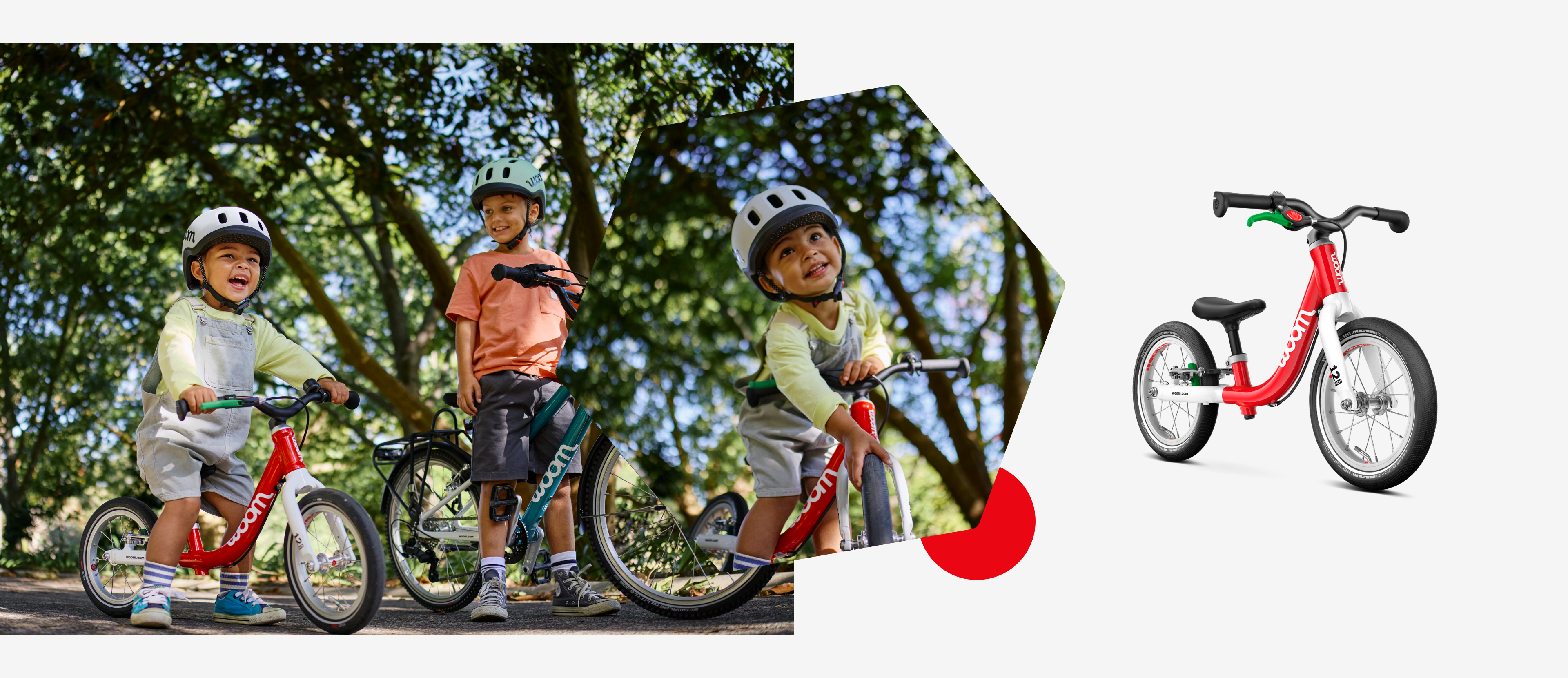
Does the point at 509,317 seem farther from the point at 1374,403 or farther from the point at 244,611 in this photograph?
the point at 1374,403

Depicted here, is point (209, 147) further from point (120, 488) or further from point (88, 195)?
point (120, 488)

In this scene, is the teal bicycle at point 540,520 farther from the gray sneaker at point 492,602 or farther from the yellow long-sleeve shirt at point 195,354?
the yellow long-sleeve shirt at point 195,354

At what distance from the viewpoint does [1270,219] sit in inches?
197

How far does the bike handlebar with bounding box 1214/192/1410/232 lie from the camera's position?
4836 millimetres

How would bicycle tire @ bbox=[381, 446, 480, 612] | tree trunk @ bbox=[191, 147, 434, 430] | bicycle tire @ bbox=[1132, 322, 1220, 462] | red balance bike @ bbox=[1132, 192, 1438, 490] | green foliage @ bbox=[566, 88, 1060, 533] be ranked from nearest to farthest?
green foliage @ bbox=[566, 88, 1060, 533] < red balance bike @ bbox=[1132, 192, 1438, 490] < bicycle tire @ bbox=[381, 446, 480, 612] < bicycle tire @ bbox=[1132, 322, 1220, 462] < tree trunk @ bbox=[191, 147, 434, 430]

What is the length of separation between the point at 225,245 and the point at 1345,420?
450cm

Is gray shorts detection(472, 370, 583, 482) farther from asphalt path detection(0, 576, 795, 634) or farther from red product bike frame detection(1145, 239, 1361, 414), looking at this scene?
red product bike frame detection(1145, 239, 1361, 414)

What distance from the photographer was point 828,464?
355cm

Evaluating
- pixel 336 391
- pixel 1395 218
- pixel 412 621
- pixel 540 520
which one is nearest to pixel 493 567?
pixel 540 520

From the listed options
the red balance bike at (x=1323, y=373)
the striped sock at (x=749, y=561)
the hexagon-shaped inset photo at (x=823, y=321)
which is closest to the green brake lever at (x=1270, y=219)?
the red balance bike at (x=1323, y=373)

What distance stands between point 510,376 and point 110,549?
6.91 ft

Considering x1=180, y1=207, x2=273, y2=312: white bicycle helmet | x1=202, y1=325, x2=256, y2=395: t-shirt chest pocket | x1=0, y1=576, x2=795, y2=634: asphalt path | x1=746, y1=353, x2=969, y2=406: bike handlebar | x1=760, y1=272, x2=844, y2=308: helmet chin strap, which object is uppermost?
x1=180, y1=207, x2=273, y2=312: white bicycle helmet

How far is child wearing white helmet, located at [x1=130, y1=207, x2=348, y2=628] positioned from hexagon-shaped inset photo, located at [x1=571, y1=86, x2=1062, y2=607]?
2161mm

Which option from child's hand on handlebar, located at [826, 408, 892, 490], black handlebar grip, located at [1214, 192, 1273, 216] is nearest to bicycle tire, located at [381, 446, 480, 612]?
child's hand on handlebar, located at [826, 408, 892, 490]
